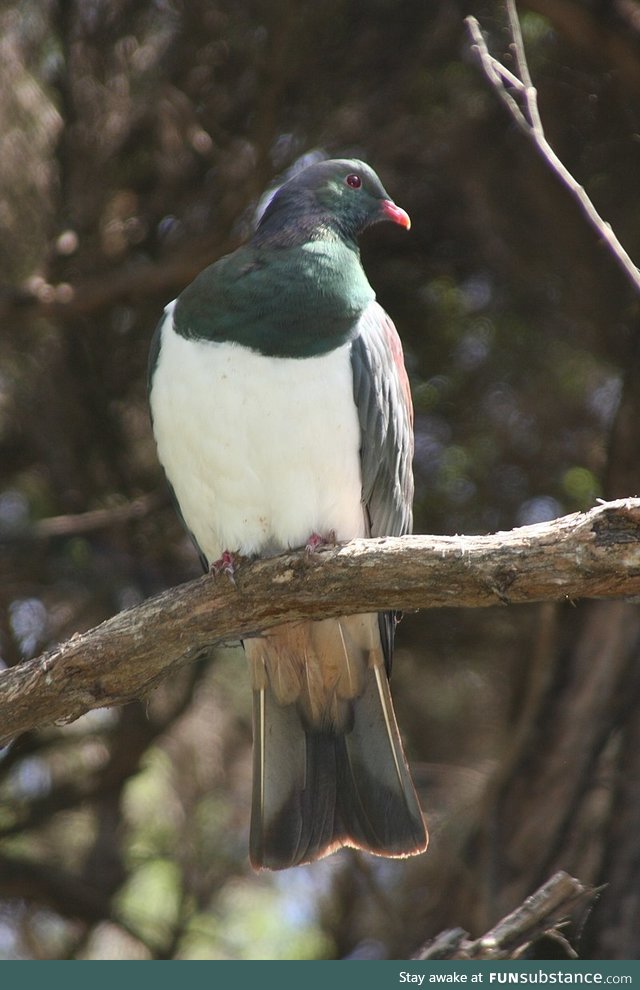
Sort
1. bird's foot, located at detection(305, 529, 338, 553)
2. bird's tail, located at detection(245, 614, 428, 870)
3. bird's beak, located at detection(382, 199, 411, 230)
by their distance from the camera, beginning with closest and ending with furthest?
bird's foot, located at detection(305, 529, 338, 553) → bird's tail, located at detection(245, 614, 428, 870) → bird's beak, located at detection(382, 199, 411, 230)

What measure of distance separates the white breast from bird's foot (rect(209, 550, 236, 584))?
0.11 m

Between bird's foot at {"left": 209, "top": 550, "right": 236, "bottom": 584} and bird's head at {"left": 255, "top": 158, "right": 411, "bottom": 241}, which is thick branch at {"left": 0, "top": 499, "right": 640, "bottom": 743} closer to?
bird's foot at {"left": 209, "top": 550, "right": 236, "bottom": 584}

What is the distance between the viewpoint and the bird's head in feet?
11.0

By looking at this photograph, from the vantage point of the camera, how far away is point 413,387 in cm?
481

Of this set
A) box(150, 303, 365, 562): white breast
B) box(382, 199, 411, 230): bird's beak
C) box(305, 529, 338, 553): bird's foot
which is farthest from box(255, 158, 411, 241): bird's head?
box(305, 529, 338, 553): bird's foot

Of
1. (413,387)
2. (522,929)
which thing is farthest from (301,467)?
(413,387)

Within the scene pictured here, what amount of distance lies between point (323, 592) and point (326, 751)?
729 mm

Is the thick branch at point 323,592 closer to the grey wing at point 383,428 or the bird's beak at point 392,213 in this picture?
the grey wing at point 383,428

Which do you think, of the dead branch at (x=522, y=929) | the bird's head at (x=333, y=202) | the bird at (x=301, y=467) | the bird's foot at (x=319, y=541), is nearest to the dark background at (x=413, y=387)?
the bird's head at (x=333, y=202)

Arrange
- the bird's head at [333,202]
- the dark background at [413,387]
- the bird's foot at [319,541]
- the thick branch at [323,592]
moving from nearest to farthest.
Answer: the thick branch at [323,592] < the bird's foot at [319,541] < the bird's head at [333,202] < the dark background at [413,387]

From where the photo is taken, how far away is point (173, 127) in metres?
4.50

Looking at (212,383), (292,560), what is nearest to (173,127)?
(212,383)

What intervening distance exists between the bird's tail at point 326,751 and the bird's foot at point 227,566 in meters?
0.33

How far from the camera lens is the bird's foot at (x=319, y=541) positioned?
2.76 m
